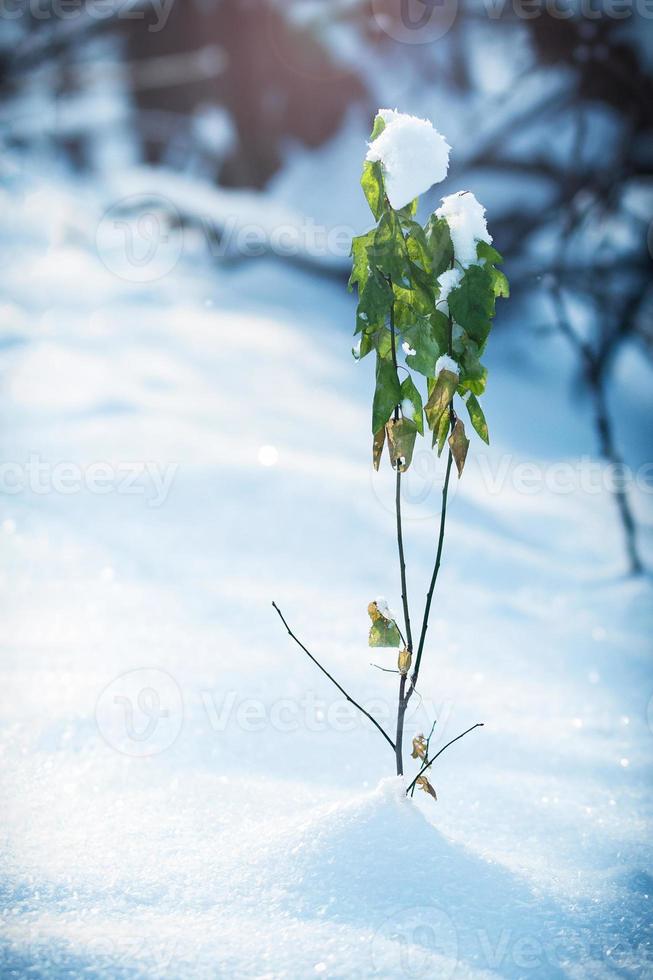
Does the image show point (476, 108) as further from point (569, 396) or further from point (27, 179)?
point (27, 179)

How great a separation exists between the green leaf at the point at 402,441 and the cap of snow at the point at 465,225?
1.19 feet

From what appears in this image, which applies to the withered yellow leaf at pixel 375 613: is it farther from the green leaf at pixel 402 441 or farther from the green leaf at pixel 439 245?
the green leaf at pixel 439 245

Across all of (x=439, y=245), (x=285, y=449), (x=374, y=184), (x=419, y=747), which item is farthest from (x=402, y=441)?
(x=285, y=449)

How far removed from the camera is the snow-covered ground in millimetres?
1469

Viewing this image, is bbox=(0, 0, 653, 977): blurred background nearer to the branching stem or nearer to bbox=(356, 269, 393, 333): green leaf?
the branching stem

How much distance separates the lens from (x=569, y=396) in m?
6.78

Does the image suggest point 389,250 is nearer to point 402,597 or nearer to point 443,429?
point 443,429

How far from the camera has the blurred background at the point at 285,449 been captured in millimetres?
2139

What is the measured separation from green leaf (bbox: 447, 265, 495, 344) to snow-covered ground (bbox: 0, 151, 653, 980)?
3.69 feet

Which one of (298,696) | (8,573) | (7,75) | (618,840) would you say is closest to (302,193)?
(7,75)

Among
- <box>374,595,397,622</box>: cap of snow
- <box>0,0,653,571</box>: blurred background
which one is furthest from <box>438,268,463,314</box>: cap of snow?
<box>0,0,653,571</box>: blurred background

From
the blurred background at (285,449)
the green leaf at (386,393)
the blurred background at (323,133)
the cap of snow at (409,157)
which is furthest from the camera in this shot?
the blurred background at (323,133)

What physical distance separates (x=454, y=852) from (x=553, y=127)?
7.36 metres

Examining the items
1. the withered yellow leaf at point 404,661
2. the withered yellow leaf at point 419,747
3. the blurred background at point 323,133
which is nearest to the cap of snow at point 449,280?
the withered yellow leaf at point 404,661
